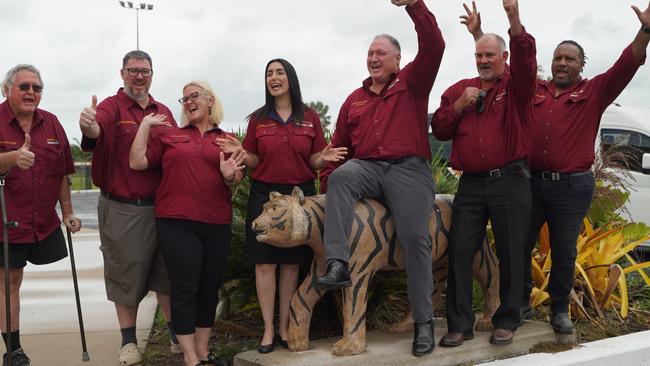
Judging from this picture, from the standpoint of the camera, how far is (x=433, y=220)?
4.66m

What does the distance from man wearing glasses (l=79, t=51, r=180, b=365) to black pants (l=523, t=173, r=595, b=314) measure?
2.68m

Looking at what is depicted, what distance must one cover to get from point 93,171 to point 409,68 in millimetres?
2351

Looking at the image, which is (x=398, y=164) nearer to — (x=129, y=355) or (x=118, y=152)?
(x=118, y=152)

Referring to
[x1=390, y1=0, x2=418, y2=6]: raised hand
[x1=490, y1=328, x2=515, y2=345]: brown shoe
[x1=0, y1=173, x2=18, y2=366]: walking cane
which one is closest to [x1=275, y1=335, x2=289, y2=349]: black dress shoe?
[x1=490, y1=328, x2=515, y2=345]: brown shoe

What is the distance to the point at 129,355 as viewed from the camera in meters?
4.88

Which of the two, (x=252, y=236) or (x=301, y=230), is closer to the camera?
(x=301, y=230)

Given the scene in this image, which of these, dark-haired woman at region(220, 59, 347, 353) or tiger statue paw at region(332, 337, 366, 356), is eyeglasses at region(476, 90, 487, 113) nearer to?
dark-haired woman at region(220, 59, 347, 353)

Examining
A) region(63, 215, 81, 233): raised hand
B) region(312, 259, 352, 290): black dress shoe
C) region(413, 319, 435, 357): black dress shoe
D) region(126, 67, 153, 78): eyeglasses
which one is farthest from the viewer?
region(63, 215, 81, 233): raised hand

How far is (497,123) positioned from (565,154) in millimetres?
649

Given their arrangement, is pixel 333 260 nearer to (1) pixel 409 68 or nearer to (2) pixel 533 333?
(1) pixel 409 68

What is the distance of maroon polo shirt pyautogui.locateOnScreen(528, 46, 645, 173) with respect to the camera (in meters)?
4.70

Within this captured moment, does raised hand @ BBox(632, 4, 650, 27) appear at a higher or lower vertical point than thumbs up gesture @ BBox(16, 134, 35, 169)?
higher

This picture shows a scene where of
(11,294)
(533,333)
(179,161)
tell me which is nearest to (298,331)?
(179,161)

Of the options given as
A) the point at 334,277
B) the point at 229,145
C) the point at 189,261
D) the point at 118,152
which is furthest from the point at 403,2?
the point at 118,152
